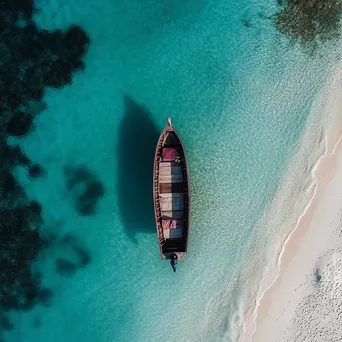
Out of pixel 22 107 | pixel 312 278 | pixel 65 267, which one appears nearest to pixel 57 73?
pixel 22 107

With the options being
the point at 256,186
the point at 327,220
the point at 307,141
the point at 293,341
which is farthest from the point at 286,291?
the point at 307,141

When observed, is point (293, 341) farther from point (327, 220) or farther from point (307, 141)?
point (307, 141)

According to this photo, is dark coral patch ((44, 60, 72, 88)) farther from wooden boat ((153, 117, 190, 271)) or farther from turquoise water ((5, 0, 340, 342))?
wooden boat ((153, 117, 190, 271))

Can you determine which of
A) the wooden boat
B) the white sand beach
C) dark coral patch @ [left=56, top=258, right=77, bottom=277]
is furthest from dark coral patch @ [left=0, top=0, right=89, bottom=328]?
the white sand beach

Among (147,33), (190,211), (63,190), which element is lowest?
(190,211)

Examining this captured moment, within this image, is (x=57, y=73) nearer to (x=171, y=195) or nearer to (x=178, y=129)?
(x=178, y=129)

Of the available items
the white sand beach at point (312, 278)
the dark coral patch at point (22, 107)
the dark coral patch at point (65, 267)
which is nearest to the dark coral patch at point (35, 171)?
the dark coral patch at point (22, 107)

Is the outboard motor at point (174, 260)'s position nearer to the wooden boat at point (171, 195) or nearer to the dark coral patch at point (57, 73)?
the wooden boat at point (171, 195)
